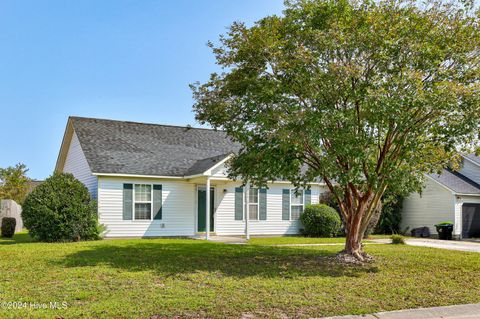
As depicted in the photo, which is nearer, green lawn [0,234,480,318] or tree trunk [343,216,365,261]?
green lawn [0,234,480,318]

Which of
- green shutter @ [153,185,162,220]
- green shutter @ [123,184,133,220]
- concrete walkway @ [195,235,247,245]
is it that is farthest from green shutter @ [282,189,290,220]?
green shutter @ [123,184,133,220]

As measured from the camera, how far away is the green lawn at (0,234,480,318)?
268 inches

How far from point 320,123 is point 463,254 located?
26.9ft

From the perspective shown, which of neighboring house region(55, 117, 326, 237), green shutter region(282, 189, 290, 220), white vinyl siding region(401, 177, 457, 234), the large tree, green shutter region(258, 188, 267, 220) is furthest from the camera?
white vinyl siding region(401, 177, 457, 234)

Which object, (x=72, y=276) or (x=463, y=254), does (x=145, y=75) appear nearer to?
(x=72, y=276)

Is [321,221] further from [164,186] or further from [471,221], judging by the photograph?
[471,221]

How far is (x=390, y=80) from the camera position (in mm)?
9836

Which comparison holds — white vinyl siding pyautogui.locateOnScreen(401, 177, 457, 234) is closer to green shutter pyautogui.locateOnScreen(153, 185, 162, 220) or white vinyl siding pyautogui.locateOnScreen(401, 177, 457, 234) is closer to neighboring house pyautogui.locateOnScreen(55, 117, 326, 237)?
neighboring house pyautogui.locateOnScreen(55, 117, 326, 237)

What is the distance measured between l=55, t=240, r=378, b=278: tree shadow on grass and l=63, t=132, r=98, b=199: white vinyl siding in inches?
222

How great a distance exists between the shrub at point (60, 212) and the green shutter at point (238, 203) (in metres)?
6.73

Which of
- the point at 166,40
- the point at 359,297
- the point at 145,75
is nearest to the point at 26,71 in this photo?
the point at 145,75

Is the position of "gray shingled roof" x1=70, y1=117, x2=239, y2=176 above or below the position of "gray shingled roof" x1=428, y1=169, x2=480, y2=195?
above

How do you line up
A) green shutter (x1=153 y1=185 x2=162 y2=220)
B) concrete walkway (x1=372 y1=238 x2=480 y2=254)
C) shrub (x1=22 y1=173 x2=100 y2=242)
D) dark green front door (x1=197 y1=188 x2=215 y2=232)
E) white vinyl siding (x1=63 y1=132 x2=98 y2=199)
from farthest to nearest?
dark green front door (x1=197 y1=188 x2=215 y2=232) < green shutter (x1=153 y1=185 x2=162 y2=220) < white vinyl siding (x1=63 y1=132 x2=98 y2=199) < concrete walkway (x1=372 y1=238 x2=480 y2=254) < shrub (x1=22 y1=173 x2=100 y2=242)

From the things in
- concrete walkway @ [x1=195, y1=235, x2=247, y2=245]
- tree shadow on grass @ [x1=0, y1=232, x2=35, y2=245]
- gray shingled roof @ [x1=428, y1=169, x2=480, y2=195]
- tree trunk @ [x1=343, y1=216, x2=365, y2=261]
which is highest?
gray shingled roof @ [x1=428, y1=169, x2=480, y2=195]
